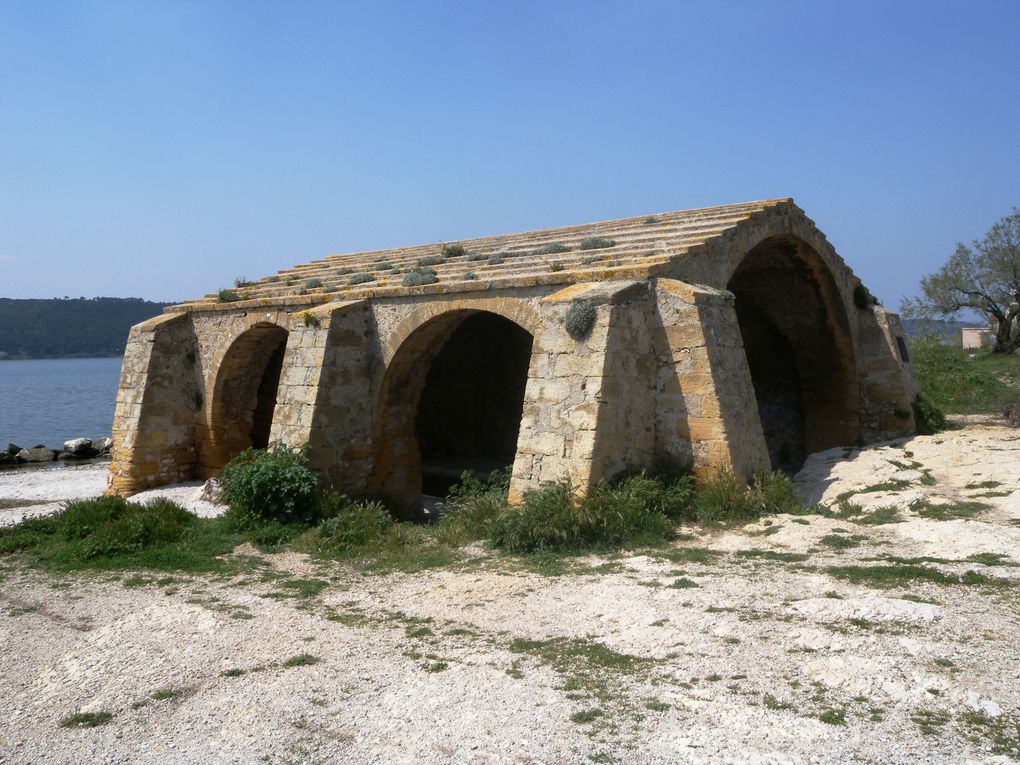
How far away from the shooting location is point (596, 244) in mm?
9578

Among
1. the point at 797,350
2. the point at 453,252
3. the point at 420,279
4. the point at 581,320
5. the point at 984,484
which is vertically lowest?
the point at 984,484

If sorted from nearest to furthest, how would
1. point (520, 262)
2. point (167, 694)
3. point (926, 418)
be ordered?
point (167, 694) → point (520, 262) → point (926, 418)

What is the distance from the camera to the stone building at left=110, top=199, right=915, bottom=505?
7176mm

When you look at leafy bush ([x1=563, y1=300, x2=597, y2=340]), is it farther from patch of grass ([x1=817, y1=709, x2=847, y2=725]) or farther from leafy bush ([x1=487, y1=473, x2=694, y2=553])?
patch of grass ([x1=817, y1=709, x2=847, y2=725])

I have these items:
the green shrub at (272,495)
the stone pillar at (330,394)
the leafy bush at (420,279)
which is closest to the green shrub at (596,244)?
the leafy bush at (420,279)

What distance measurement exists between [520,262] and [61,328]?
95176 millimetres

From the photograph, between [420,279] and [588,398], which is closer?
[588,398]

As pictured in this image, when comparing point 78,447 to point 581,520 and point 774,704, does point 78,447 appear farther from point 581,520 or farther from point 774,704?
point 774,704

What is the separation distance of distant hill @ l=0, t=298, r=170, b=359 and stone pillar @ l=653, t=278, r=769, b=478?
8643 cm

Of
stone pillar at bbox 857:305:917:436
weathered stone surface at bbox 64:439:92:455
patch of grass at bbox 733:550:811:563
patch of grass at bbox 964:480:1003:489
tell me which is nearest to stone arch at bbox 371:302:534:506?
stone pillar at bbox 857:305:917:436

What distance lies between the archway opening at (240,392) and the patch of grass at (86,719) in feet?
27.3

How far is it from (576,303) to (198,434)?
792 centimetres

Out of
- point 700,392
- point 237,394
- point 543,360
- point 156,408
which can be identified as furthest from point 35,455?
point 700,392

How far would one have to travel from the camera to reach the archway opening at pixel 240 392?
1196 centimetres
